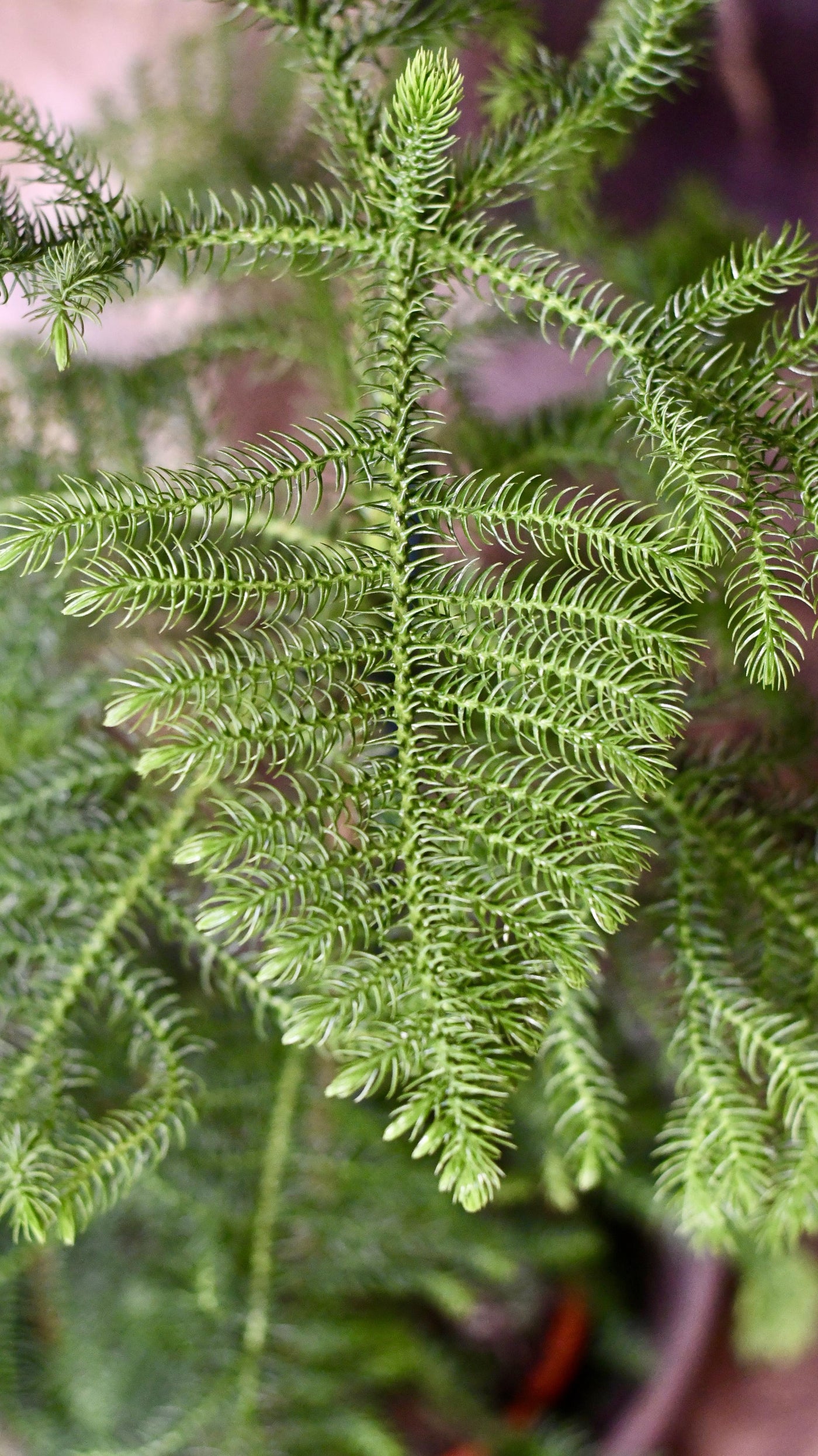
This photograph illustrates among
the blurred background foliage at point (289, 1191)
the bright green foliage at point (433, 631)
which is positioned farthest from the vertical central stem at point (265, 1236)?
the bright green foliage at point (433, 631)

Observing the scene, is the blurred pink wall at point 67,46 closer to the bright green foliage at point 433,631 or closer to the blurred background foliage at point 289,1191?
the blurred background foliage at point 289,1191

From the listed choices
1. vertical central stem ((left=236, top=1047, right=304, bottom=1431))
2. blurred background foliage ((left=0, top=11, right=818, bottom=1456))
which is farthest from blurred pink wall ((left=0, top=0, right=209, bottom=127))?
vertical central stem ((left=236, top=1047, right=304, bottom=1431))

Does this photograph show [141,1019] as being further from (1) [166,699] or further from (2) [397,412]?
(2) [397,412]

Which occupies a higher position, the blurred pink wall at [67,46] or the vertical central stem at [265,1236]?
the blurred pink wall at [67,46]

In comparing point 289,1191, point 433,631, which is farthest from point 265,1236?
point 433,631

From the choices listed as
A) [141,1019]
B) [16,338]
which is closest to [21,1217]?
[141,1019]

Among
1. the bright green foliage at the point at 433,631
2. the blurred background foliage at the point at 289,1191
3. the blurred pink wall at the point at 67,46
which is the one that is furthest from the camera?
the blurred pink wall at the point at 67,46
